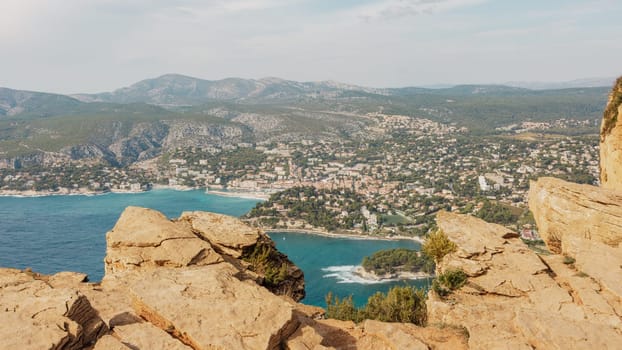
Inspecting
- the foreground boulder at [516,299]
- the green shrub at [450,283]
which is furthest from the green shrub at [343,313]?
the foreground boulder at [516,299]

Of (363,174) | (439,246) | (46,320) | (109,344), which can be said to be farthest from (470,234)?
(363,174)

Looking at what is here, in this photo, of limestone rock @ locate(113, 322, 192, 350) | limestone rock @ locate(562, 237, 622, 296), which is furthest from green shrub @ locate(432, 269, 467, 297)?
limestone rock @ locate(113, 322, 192, 350)

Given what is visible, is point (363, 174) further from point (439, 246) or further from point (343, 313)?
point (343, 313)

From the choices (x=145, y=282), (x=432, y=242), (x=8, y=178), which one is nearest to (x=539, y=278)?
(x=432, y=242)

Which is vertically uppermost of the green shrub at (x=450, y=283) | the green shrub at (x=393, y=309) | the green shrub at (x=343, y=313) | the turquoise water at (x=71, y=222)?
the green shrub at (x=450, y=283)

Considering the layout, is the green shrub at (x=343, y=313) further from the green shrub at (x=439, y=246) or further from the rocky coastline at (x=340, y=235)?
the rocky coastline at (x=340, y=235)

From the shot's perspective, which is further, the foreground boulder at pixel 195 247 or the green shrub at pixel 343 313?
the green shrub at pixel 343 313

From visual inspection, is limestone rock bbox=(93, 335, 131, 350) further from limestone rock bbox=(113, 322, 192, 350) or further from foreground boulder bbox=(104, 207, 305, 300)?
foreground boulder bbox=(104, 207, 305, 300)

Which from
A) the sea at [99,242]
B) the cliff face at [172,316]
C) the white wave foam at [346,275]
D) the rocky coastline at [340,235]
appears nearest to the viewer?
the cliff face at [172,316]
